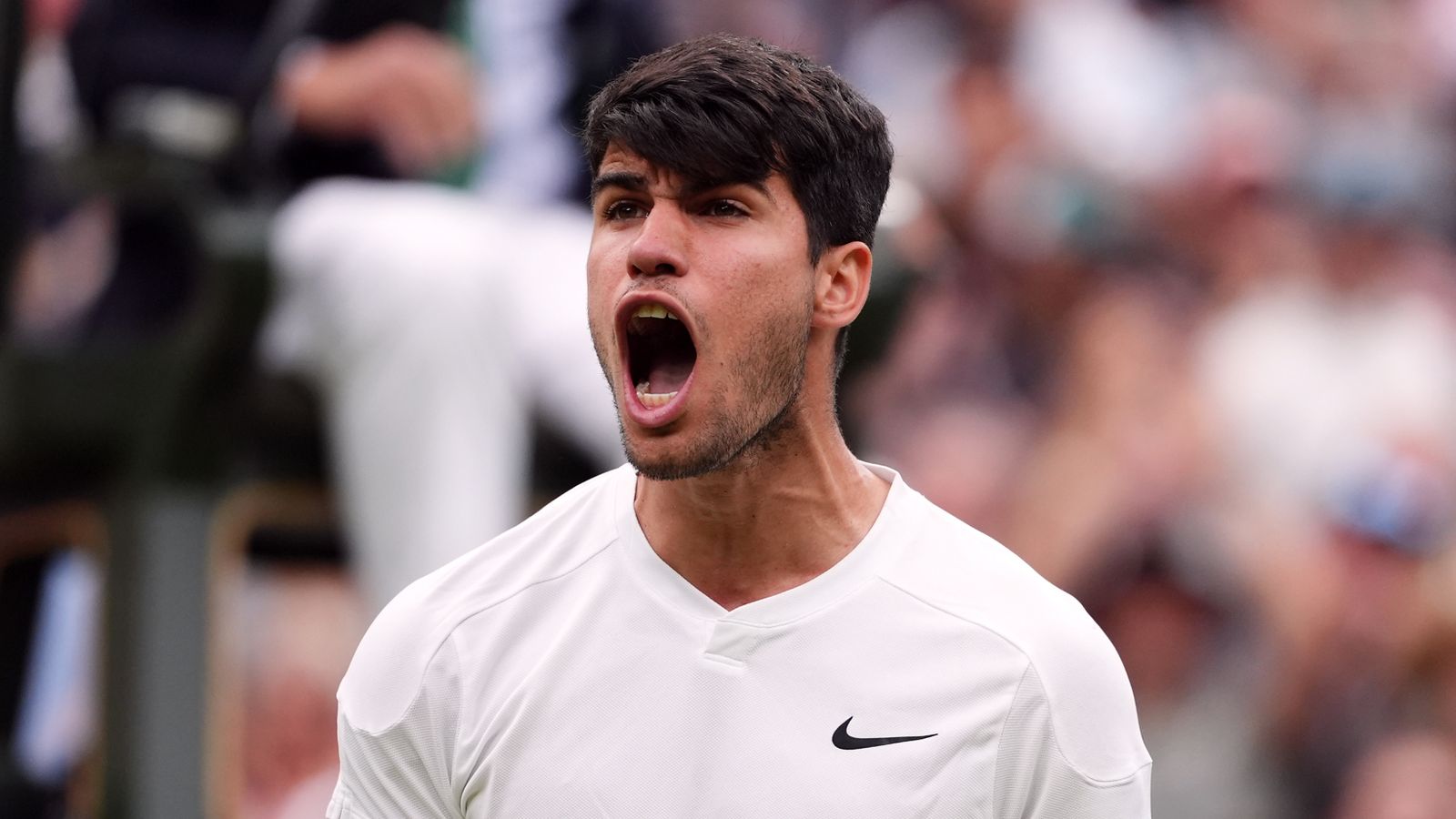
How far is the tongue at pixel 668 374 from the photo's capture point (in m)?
2.00

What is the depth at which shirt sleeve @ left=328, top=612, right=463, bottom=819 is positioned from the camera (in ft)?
6.51

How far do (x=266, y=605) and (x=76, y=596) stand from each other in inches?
15.8

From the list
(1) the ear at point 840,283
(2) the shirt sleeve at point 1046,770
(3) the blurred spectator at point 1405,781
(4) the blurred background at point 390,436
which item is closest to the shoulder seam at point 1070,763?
(2) the shirt sleeve at point 1046,770

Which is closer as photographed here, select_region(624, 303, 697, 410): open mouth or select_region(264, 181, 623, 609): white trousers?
select_region(624, 303, 697, 410): open mouth

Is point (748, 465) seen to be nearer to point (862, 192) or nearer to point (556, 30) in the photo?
point (862, 192)

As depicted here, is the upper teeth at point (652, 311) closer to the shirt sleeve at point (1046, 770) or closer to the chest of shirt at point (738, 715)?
the chest of shirt at point (738, 715)

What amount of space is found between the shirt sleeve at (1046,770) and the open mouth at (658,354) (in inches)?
17.7

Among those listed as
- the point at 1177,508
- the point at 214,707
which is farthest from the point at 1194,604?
the point at 214,707

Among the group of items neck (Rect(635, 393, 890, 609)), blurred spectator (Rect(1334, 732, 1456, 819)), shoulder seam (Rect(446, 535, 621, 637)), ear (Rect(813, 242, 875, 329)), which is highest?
ear (Rect(813, 242, 875, 329))

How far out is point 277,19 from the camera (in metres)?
3.91

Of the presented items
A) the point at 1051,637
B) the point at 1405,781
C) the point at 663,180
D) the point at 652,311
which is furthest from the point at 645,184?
the point at 1405,781

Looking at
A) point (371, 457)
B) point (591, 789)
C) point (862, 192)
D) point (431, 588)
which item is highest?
point (862, 192)

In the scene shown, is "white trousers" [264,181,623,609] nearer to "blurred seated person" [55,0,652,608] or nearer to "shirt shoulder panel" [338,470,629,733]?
"blurred seated person" [55,0,652,608]

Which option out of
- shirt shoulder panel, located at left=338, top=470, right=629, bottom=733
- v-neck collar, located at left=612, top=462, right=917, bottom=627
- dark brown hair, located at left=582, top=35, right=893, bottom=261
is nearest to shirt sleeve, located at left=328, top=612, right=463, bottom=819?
shirt shoulder panel, located at left=338, top=470, right=629, bottom=733
